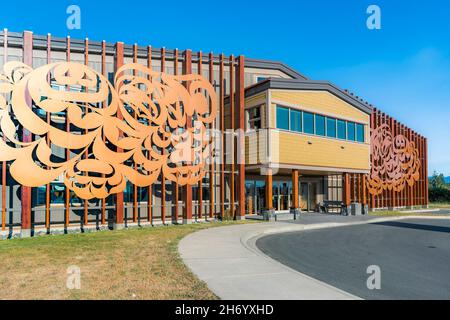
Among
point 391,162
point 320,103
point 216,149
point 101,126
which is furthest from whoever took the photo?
point 391,162

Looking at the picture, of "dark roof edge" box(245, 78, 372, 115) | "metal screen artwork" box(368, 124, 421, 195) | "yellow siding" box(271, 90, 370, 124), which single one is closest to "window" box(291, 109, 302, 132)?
"yellow siding" box(271, 90, 370, 124)

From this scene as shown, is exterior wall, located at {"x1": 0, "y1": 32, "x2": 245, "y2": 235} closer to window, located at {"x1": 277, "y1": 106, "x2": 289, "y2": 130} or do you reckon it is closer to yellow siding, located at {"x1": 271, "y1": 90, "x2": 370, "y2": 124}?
window, located at {"x1": 277, "y1": 106, "x2": 289, "y2": 130}

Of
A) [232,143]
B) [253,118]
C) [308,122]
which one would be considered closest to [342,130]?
[308,122]

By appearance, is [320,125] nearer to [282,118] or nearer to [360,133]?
[282,118]

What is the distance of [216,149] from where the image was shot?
67.7 ft

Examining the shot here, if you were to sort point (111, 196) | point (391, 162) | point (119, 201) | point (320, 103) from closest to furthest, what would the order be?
point (119, 201)
point (111, 196)
point (320, 103)
point (391, 162)

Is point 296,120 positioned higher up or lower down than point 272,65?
lower down

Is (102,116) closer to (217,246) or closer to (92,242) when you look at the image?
(92,242)

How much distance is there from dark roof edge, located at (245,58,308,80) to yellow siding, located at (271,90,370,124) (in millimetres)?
4355

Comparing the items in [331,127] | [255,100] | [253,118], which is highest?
[255,100]

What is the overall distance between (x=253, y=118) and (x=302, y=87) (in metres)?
3.98

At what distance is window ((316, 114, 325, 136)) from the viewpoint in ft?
77.1

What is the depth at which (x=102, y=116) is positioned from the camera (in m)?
15.9
